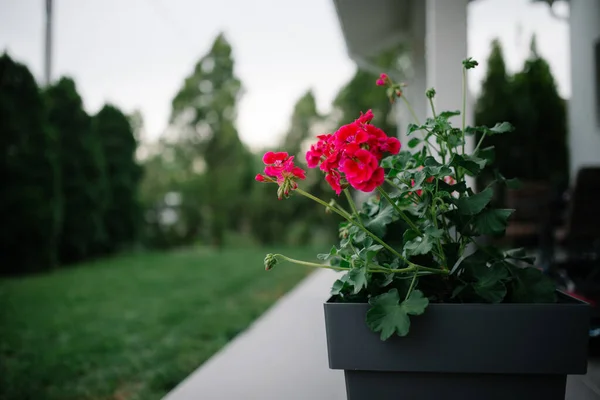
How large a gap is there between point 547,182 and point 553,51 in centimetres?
128

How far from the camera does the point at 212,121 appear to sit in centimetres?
944

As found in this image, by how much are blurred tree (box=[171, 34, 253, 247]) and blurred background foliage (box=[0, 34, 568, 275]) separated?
2cm

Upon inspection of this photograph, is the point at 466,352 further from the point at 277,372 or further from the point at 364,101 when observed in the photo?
the point at 364,101

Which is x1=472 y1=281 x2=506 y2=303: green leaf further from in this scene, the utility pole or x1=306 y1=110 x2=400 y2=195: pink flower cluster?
the utility pole

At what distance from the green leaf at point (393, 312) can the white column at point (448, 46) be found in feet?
2.64

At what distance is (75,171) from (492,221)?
5.81m

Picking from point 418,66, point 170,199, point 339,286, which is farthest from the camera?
point 170,199

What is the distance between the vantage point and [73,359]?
2254 millimetres

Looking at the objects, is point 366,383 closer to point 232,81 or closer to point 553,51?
point 553,51

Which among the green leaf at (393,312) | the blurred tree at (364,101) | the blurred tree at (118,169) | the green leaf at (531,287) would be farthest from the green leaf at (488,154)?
the blurred tree at (118,169)

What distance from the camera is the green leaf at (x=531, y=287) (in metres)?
0.95

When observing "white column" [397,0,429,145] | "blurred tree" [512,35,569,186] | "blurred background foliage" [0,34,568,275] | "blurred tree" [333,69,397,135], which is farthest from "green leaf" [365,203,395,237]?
"blurred tree" [333,69,397,135]

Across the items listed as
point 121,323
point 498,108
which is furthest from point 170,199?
point 121,323

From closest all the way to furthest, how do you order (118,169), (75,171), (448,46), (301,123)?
(448,46), (75,171), (118,169), (301,123)
